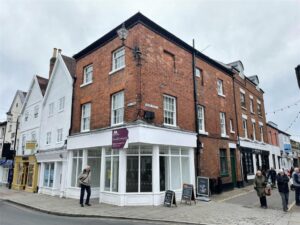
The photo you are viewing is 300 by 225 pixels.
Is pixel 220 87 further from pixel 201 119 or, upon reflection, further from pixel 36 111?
pixel 36 111

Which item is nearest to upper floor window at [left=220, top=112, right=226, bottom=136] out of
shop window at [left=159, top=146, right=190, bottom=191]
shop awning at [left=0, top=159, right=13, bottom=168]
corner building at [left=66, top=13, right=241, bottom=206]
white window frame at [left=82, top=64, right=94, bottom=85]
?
corner building at [left=66, top=13, right=241, bottom=206]

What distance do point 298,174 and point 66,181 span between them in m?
13.6

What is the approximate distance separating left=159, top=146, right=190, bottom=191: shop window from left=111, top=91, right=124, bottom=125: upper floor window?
284 cm

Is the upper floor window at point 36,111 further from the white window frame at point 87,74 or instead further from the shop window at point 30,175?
the white window frame at point 87,74

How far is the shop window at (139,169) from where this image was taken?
1155 centimetres

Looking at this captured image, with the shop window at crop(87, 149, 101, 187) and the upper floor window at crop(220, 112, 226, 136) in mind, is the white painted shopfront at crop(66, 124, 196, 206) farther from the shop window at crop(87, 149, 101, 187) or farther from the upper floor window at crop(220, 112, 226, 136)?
the upper floor window at crop(220, 112, 226, 136)

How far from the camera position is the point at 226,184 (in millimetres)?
16719

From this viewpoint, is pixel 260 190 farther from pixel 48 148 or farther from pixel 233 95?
pixel 48 148

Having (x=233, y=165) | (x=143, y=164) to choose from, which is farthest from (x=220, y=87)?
(x=143, y=164)

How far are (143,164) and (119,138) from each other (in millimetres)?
1810

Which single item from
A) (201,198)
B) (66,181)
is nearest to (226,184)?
(201,198)

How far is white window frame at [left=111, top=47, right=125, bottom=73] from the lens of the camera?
44.3ft

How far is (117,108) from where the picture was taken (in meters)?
13.2

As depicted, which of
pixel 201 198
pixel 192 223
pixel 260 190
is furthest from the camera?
pixel 201 198
